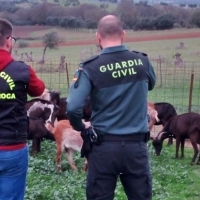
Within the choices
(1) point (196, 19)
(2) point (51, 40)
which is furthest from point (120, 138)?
(2) point (51, 40)

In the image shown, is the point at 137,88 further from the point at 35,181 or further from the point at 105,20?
the point at 35,181

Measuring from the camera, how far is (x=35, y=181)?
9156 millimetres

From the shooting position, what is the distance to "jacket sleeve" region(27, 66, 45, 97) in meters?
5.33

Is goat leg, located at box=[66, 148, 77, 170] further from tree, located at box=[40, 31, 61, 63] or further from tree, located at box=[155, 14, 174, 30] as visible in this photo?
tree, located at box=[40, 31, 61, 63]

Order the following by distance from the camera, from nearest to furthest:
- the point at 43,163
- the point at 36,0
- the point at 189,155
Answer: the point at 43,163 → the point at 189,155 → the point at 36,0

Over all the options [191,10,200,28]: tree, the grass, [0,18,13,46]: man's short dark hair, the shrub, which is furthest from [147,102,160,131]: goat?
the shrub

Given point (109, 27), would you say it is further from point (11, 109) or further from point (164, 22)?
point (164, 22)

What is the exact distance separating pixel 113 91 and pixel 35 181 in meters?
4.34

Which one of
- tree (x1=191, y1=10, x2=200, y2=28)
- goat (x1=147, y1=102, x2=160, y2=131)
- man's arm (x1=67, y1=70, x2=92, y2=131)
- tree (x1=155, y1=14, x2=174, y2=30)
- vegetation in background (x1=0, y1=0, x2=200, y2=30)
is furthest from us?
vegetation in background (x1=0, y1=0, x2=200, y2=30)

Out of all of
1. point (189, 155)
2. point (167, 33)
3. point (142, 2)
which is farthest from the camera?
point (142, 2)

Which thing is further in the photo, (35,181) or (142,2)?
(142,2)

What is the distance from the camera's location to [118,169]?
530 cm

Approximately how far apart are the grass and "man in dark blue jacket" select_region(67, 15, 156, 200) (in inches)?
102

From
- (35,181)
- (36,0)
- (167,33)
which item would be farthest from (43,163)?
(36,0)
